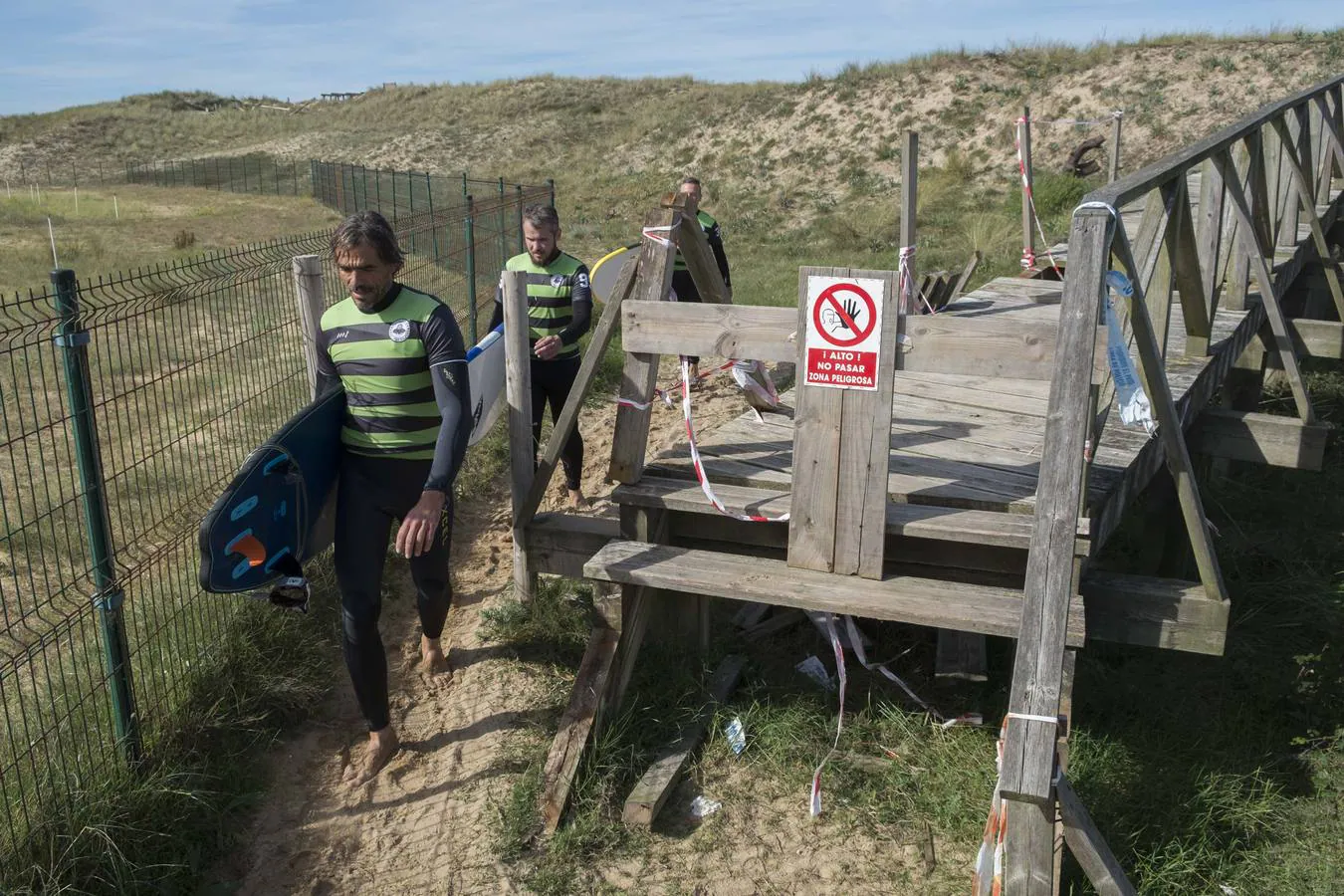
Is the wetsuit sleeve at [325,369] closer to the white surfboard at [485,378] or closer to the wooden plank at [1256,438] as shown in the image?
the white surfboard at [485,378]

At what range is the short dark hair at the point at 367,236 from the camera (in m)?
3.77

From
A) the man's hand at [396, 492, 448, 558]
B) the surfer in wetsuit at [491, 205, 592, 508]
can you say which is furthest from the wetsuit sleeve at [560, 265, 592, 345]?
the man's hand at [396, 492, 448, 558]

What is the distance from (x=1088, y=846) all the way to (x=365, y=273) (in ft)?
9.35

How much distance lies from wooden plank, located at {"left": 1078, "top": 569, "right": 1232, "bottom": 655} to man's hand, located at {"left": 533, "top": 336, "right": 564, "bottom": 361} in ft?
10.5

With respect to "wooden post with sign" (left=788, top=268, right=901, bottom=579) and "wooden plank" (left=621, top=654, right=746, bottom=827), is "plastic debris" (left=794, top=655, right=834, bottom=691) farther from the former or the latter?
"wooden post with sign" (left=788, top=268, right=901, bottom=579)

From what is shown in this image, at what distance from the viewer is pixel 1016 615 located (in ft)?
11.7

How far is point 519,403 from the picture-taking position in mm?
4926

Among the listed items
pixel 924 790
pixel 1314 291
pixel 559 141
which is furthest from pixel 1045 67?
pixel 924 790

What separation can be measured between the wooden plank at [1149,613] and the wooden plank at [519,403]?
7.55 ft

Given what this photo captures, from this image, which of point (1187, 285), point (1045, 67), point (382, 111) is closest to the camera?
point (1187, 285)

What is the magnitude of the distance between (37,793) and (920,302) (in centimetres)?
739

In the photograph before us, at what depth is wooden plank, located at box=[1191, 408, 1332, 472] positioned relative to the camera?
5.75 metres

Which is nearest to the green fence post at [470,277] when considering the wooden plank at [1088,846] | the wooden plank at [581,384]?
the wooden plank at [581,384]

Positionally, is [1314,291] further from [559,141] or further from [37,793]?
[559,141]
